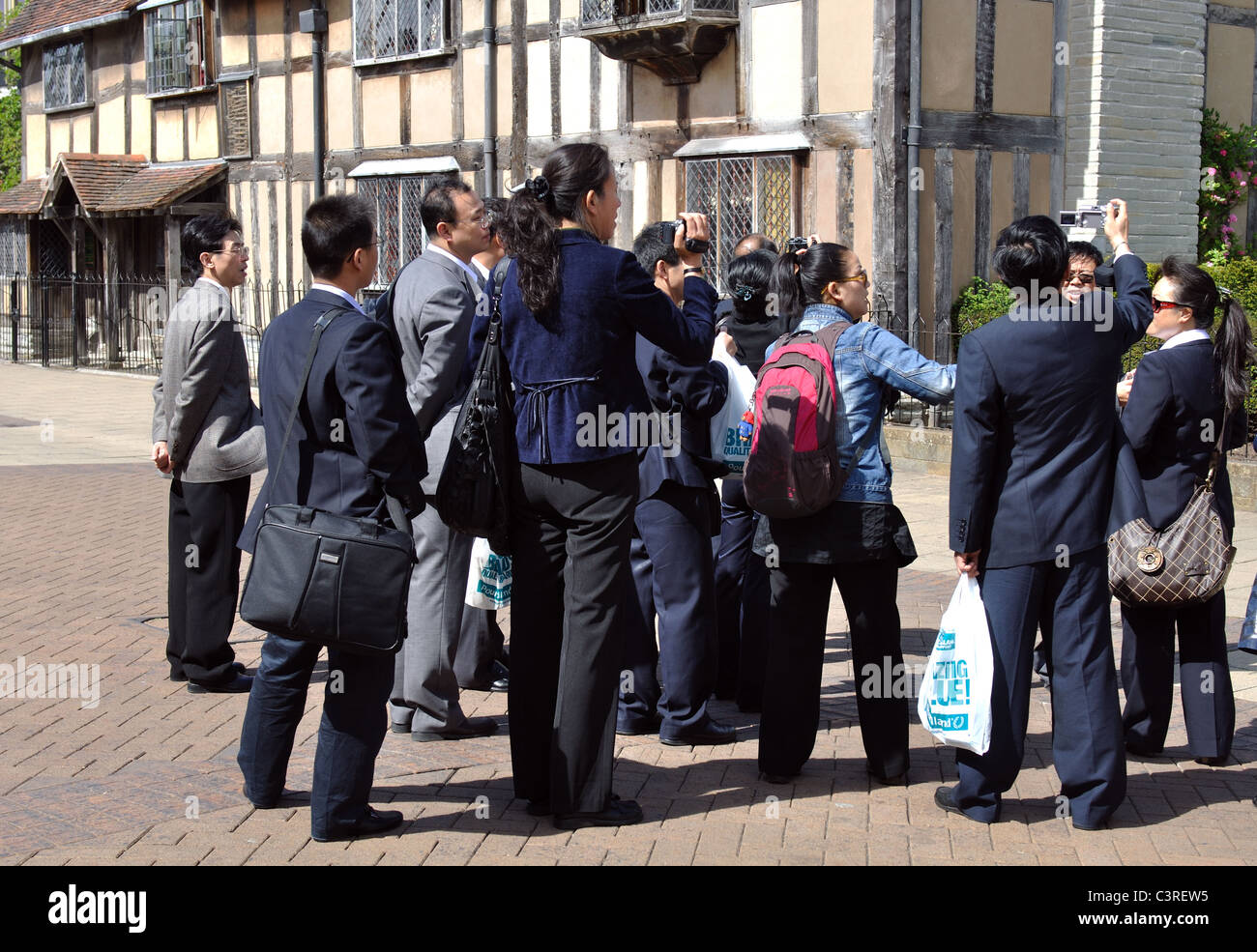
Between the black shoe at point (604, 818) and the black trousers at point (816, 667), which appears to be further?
the black trousers at point (816, 667)

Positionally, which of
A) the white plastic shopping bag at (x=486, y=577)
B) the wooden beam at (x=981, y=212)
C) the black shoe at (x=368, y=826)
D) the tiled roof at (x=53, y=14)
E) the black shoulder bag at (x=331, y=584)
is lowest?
Result: the black shoe at (x=368, y=826)

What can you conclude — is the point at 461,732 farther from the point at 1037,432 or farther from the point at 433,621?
the point at 1037,432

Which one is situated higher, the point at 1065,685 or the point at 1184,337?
the point at 1184,337

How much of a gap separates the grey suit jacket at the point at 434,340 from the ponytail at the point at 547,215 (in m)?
0.98

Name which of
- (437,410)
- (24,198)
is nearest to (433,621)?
(437,410)

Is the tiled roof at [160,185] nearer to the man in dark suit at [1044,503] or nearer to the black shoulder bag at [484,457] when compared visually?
the black shoulder bag at [484,457]

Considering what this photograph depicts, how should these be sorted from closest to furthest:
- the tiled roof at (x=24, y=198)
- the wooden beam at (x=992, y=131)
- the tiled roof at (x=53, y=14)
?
the wooden beam at (x=992, y=131) < the tiled roof at (x=53, y=14) < the tiled roof at (x=24, y=198)

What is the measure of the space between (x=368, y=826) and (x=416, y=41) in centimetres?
1614

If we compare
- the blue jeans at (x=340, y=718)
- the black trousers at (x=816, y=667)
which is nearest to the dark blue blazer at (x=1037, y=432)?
the black trousers at (x=816, y=667)

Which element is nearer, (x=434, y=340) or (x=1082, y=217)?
(x=434, y=340)

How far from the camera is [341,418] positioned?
4516 millimetres

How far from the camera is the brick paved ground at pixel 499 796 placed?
178 inches
